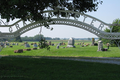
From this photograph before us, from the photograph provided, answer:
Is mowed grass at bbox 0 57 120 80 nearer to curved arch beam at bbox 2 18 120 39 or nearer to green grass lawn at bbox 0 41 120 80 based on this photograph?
green grass lawn at bbox 0 41 120 80

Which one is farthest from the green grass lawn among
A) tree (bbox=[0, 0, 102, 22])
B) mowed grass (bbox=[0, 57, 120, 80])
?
tree (bbox=[0, 0, 102, 22])

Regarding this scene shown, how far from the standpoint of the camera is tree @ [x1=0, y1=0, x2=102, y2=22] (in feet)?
34.5

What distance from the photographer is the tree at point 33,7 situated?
10.5 metres

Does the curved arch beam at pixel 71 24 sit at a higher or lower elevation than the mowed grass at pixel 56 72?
higher

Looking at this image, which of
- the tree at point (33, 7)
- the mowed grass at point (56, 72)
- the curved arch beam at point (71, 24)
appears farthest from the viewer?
the curved arch beam at point (71, 24)

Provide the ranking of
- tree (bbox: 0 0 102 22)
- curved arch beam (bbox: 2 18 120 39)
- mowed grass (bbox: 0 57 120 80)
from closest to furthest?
mowed grass (bbox: 0 57 120 80) → tree (bbox: 0 0 102 22) → curved arch beam (bbox: 2 18 120 39)

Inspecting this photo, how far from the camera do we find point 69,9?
15758 millimetres

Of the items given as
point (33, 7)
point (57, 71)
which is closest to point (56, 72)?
point (57, 71)

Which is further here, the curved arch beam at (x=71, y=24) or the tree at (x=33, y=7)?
the curved arch beam at (x=71, y=24)

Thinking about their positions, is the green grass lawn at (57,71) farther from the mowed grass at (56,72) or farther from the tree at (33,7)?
the tree at (33,7)

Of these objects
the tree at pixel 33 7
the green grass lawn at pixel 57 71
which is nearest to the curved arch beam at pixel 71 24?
the tree at pixel 33 7

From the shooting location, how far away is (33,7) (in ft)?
38.9

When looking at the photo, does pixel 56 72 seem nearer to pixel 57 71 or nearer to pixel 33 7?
pixel 57 71

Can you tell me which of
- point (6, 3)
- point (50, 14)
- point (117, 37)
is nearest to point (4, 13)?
point (6, 3)
